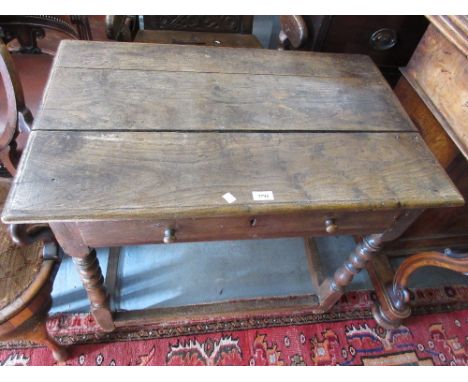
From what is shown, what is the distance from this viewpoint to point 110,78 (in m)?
0.91

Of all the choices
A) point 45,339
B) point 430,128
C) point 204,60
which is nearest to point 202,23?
point 204,60

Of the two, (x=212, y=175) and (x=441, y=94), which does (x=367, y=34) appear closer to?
(x=441, y=94)

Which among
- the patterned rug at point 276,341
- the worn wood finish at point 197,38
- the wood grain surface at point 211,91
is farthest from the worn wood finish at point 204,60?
the patterned rug at point 276,341

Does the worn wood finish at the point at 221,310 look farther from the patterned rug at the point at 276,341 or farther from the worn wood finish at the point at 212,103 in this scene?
the worn wood finish at the point at 212,103

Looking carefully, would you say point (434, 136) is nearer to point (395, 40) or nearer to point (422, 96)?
point (422, 96)

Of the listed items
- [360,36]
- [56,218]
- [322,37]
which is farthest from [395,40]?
[56,218]

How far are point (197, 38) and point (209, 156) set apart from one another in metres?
0.94

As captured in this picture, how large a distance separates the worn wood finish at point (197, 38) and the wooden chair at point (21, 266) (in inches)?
27.2

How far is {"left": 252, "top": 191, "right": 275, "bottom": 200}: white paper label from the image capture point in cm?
70

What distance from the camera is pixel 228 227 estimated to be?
0.78 metres

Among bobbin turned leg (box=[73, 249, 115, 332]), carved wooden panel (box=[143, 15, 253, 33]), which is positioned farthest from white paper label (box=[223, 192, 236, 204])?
carved wooden panel (box=[143, 15, 253, 33])

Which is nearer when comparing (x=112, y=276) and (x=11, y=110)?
(x=11, y=110)

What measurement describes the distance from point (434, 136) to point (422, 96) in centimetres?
14

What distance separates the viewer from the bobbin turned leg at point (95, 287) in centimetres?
88
